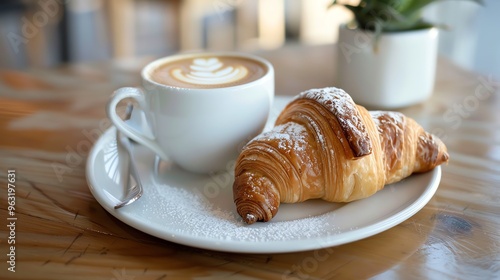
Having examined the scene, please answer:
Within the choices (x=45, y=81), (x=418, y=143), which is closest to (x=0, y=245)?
(x=418, y=143)

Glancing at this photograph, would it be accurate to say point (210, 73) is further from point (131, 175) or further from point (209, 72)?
point (131, 175)

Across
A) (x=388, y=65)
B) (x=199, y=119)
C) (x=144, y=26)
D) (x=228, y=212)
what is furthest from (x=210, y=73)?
(x=144, y=26)

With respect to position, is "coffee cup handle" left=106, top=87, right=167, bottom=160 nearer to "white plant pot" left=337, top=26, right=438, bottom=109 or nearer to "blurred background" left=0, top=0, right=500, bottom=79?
"white plant pot" left=337, top=26, right=438, bottom=109

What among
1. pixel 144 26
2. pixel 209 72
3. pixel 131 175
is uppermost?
pixel 209 72

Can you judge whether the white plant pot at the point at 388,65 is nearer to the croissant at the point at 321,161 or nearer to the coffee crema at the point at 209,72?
the coffee crema at the point at 209,72

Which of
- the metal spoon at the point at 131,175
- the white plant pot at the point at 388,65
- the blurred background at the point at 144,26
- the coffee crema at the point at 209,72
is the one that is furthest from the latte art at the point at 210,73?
the blurred background at the point at 144,26

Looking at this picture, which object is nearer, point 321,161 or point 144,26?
point 321,161

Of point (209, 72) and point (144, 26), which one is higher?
point (209, 72)
